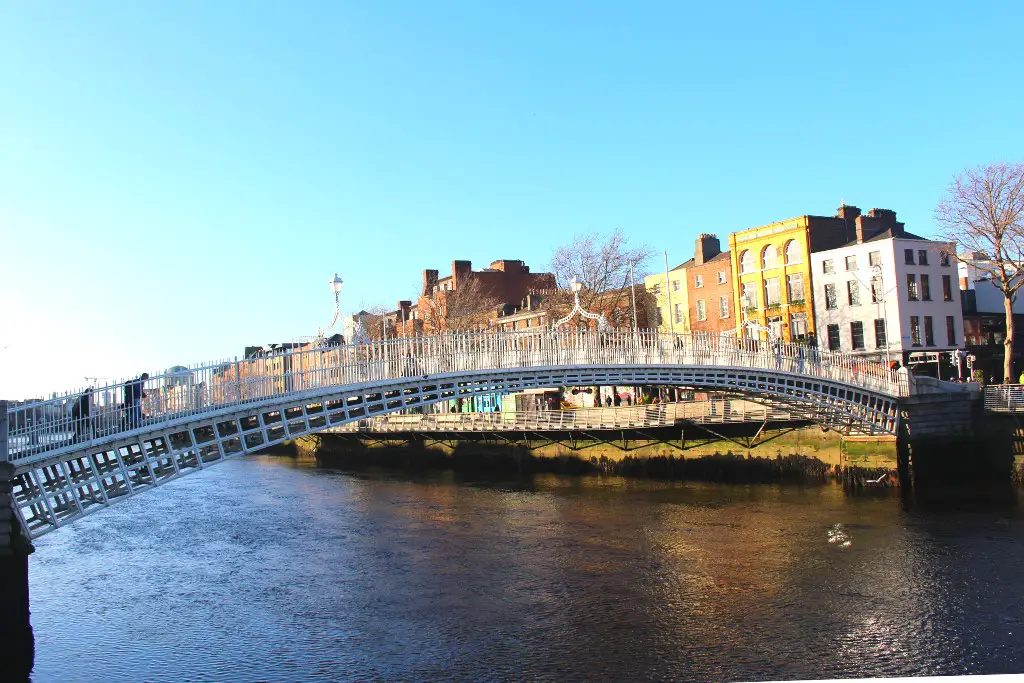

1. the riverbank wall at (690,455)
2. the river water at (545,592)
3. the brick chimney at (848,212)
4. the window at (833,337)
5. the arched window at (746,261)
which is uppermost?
the brick chimney at (848,212)

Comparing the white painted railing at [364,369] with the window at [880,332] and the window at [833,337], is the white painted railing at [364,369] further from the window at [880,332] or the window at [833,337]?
the window at [833,337]

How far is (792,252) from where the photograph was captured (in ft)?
164

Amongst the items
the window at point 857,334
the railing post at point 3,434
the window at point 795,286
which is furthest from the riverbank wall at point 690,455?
the railing post at point 3,434

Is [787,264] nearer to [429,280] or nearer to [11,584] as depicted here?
[429,280]

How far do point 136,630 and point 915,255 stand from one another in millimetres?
41332

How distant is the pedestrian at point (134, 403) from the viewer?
18.1m

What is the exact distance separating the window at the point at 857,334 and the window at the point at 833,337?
993mm

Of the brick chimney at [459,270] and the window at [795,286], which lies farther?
the brick chimney at [459,270]

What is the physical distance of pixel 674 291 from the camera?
59.0 meters

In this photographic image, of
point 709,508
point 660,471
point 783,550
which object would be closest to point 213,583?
point 783,550

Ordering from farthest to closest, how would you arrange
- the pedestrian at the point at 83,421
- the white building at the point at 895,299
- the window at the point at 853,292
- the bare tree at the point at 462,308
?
the bare tree at the point at 462,308
the window at the point at 853,292
the white building at the point at 895,299
the pedestrian at the point at 83,421

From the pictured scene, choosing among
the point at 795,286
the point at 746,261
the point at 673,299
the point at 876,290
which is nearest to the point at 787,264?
the point at 795,286

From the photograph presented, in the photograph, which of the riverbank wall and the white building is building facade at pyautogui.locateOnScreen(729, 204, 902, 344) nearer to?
the white building

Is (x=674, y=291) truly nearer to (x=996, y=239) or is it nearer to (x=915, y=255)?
(x=915, y=255)
